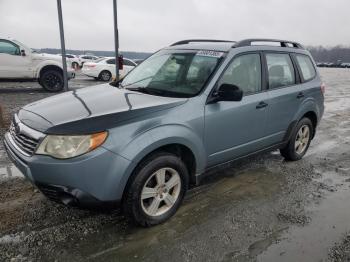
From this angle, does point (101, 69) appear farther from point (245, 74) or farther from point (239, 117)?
point (239, 117)

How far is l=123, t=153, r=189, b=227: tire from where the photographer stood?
10.3 ft

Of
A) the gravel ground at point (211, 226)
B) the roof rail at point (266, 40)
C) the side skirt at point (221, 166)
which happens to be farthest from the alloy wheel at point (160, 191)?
the roof rail at point (266, 40)

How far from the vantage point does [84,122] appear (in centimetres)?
295

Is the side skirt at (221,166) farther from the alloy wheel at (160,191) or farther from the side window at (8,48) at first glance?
the side window at (8,48)

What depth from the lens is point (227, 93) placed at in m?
3.65

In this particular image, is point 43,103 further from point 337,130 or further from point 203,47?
point 337,130

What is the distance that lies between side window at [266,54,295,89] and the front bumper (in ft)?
8.34

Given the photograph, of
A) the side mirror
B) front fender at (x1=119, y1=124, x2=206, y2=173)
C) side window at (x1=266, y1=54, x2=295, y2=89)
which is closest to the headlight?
front fender at (x1=119, y1=124, x2=206, y2=173)

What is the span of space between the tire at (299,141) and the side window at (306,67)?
66 cm

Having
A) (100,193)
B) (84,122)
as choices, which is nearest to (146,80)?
(84,122)

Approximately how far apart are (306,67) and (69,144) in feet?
13.2

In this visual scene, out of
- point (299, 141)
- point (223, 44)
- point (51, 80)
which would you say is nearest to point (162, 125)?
point (223, 44)

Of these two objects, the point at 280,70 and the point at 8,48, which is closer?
the point at 280,70

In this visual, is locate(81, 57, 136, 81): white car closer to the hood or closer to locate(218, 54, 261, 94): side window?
locate(218, 54, 261, 94): side window
